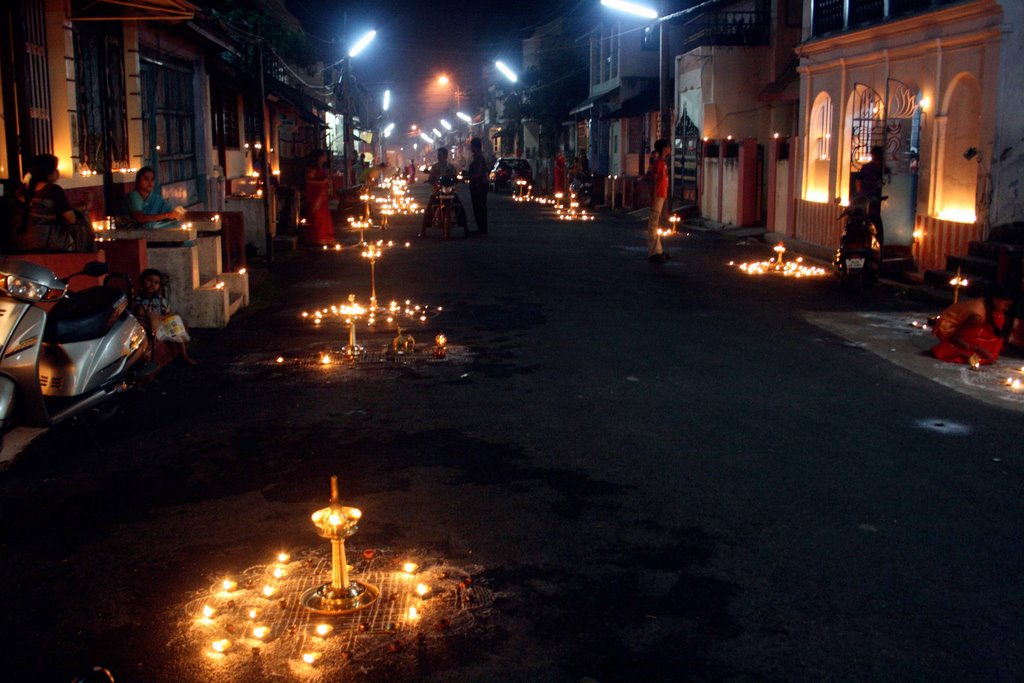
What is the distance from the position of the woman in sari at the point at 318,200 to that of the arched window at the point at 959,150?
1126cm

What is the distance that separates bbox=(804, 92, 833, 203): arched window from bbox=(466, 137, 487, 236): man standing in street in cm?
707

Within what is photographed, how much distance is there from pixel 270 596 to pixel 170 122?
16.8 metres

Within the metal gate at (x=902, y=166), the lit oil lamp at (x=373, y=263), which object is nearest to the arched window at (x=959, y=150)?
the metal gate at (x=902, y=166)

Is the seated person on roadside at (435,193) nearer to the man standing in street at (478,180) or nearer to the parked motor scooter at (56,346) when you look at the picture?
the man standing in street at (478,180)

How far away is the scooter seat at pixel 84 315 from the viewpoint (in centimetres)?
714

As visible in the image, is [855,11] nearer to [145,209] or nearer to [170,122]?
[170,122]

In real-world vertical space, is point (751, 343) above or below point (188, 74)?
below

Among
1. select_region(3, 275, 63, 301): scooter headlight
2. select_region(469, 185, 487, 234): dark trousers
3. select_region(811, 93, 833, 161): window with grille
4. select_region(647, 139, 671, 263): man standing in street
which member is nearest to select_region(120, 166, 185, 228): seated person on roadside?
select_region(3, 275, 63, 301): scooter headlight

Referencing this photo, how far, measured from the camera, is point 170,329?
9750mm

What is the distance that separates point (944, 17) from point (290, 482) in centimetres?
1346

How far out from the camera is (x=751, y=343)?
11164 millimetres

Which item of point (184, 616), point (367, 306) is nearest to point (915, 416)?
point (184, 616)

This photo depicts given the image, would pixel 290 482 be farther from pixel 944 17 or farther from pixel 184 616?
pixel 944 17

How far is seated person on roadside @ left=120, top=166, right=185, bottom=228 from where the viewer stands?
11789mm
